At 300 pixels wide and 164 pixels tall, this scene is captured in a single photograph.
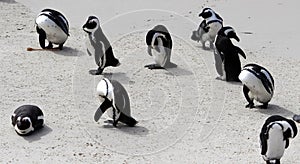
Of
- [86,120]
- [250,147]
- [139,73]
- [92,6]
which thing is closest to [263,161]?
[250,147]

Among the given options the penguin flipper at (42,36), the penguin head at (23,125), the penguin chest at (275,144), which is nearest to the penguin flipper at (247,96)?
the penguin chest at (275,144)

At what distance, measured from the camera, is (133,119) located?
222 inches

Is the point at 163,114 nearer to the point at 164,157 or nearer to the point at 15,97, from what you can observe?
the point at 164,157

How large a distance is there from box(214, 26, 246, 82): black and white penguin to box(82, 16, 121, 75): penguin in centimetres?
101

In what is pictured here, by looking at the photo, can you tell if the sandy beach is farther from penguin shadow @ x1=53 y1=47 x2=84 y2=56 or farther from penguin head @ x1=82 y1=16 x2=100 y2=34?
penguin head @ x1=82 y1=16 x2=100 y2=34

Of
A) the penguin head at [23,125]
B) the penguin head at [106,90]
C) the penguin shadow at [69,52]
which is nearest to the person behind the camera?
the penguin head at [23,125]

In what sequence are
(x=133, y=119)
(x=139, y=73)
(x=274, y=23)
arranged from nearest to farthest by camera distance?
(x=133, y=119), (x=139, y=73), (x=274, y=23)

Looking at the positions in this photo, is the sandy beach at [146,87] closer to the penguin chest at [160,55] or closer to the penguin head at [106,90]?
the penguin chest at [160,55]

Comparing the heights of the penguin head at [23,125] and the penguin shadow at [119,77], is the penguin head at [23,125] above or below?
below

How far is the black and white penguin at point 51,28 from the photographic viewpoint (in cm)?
745

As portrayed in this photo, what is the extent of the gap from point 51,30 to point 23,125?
7.56ft

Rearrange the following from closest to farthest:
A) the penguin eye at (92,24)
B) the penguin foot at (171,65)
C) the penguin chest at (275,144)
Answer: the penguin chest at (275,144), the penguin eye at (92,24), the penguin foot at (171,65)

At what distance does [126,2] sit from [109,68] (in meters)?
2.83

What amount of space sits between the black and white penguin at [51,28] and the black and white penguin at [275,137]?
11.0 feet
